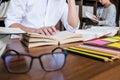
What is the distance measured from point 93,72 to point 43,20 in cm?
100

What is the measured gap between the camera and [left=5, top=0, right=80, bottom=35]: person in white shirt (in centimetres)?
147

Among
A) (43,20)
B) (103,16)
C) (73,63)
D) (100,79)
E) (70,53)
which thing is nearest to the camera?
(100,79)

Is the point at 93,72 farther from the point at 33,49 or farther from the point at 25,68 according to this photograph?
the point at 33,49

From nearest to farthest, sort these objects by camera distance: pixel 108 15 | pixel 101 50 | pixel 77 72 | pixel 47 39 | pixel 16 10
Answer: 1. pixel 77 72
2. pixel 101 50
3. pixel 47 39
4. pixel 16 10
5. pixel 108 15

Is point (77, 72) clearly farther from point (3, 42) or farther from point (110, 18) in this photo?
point (110, 18)

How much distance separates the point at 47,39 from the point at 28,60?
9.8 inches

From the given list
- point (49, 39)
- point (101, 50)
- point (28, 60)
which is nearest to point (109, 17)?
point (49, 39)

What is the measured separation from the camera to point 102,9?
3393 millimetres

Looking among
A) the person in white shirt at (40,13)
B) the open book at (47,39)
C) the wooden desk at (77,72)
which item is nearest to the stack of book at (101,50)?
the wooden desk at (77,72)

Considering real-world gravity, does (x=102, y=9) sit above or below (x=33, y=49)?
above

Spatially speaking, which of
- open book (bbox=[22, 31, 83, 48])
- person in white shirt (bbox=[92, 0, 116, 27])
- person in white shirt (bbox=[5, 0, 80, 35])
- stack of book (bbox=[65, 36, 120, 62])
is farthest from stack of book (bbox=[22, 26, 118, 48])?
person in white shirt (bbox=[92, 0, 116, 27])

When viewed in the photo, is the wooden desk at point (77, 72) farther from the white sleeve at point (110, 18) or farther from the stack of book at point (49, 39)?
the white sleeve at point (110, 18)

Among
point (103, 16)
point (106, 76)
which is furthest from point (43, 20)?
point (103, 16)

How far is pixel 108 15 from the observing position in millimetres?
3119
